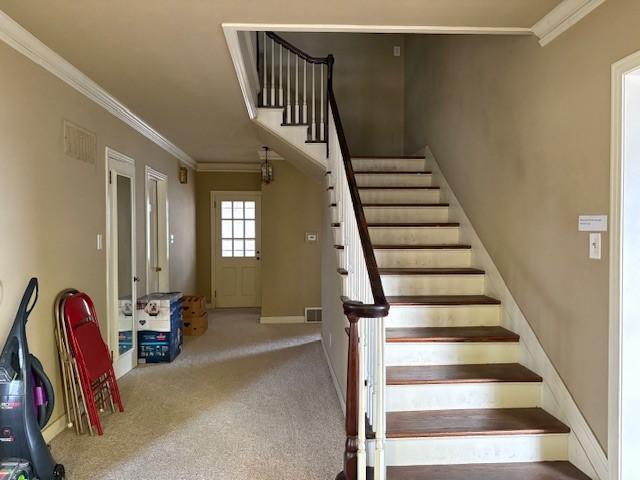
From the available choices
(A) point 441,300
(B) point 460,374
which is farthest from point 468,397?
(A) point 441,300

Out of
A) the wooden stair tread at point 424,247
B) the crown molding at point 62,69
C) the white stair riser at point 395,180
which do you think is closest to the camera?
the crown molding at point 62,69

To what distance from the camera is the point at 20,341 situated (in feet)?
7.40

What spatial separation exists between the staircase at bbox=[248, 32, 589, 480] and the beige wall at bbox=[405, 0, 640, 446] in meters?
0.28

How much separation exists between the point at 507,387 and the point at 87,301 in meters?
2.87

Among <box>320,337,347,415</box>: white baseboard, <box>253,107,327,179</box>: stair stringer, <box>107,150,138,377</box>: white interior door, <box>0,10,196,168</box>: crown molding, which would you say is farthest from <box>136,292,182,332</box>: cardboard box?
<box>253,107,327,179</box>: stair stringer

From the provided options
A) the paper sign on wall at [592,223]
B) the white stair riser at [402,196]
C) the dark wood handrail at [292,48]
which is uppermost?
the dark wood handrail at [292,48]

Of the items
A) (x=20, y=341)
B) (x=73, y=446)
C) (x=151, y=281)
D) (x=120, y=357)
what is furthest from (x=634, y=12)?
(x=151, y=281)

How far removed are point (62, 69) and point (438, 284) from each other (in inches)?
119

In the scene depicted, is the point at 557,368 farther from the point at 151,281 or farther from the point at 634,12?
the point at 151,281

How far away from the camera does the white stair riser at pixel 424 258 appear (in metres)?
3.49

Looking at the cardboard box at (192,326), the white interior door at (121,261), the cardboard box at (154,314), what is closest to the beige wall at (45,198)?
the white interior door at (121,261)

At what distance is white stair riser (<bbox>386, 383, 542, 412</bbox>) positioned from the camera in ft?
8.21

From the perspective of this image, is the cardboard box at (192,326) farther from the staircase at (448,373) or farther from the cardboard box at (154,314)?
the staircase at (448,373)

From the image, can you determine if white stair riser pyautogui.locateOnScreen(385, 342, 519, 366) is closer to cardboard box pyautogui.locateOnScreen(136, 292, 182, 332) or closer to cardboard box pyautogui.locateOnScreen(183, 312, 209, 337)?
cardboard box pyautogui.locateOnScreen(136, 292, 182, 332)
